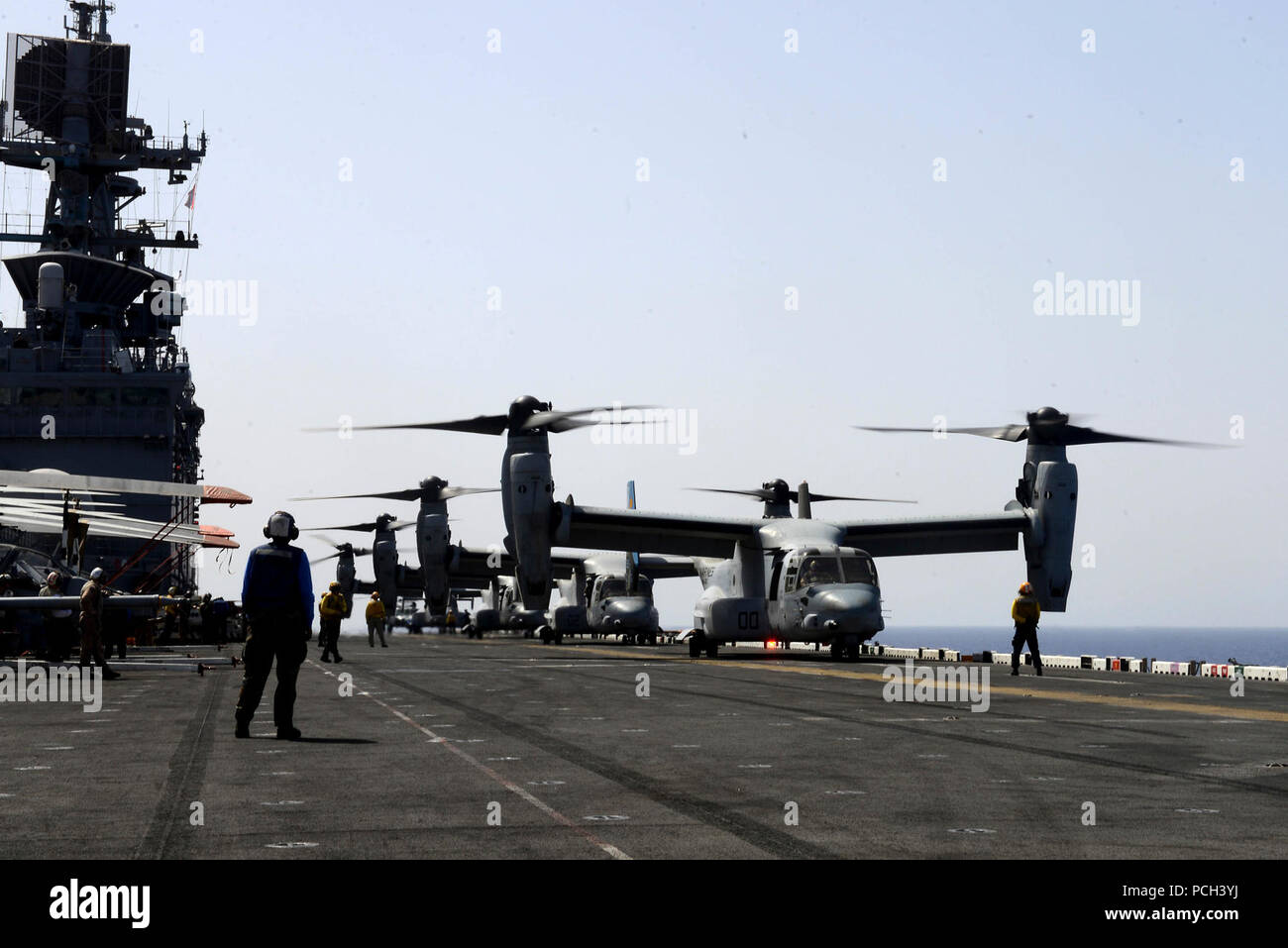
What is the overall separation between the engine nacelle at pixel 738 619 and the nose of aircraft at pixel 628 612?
14.1 m

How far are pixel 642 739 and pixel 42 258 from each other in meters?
70.3

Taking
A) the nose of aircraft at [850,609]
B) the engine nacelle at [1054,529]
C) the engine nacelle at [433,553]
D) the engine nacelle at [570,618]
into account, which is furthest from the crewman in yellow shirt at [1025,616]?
the engine nacelle at [570,618]

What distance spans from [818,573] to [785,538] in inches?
134

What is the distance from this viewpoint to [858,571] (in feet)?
114

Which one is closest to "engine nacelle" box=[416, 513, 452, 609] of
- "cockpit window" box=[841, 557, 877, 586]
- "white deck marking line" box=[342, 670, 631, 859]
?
"cockpit window" box=[841, 557, 877, 586]

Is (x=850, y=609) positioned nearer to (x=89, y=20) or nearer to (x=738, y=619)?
(x=738, y=619)

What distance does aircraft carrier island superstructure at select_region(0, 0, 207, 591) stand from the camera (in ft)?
232

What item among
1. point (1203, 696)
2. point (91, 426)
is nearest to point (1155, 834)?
point (1203, 696)

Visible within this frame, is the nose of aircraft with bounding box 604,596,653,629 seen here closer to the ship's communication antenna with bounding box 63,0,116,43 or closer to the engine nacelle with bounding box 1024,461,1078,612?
the engine nacelle with bounding box 1024,461,1078,612

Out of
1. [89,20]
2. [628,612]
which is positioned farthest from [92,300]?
[628,612]

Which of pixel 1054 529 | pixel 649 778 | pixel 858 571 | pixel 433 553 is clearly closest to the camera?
pixel 649 778

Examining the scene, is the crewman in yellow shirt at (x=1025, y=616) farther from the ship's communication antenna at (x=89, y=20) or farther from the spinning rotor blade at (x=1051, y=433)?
the ship's communication antenna at (x=89, y=20)

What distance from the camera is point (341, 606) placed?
32906 millimetres
